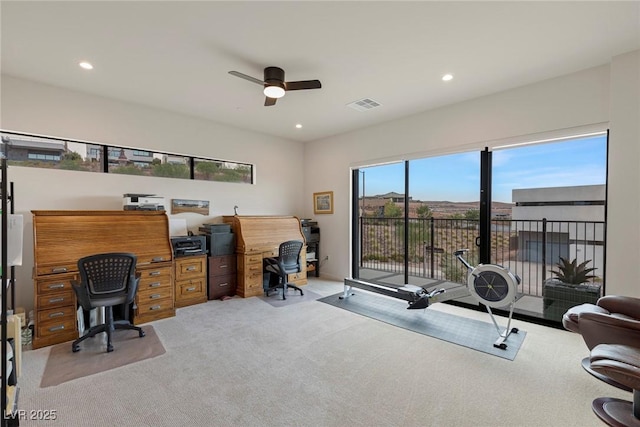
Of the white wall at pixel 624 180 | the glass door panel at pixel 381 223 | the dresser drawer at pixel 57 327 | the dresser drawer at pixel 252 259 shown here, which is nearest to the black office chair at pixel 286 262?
the dresser drawer at pixel 252 259

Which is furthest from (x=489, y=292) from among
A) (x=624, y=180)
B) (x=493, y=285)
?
(x=624, y=180)

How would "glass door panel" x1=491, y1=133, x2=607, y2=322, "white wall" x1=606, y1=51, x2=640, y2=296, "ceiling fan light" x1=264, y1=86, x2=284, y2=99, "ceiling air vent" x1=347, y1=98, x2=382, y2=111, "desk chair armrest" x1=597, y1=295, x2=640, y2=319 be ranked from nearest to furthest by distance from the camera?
"desk chair armrest" x1=597, y1=295, x2=640, y2=319 < "white wall" x1=606, y1=51, x2=640, y2=296 < "ceiling fan light" x1=264, y1=86, x2=284, y2=99 < "glass door panel" x1=491, y1=133, x2=607, y2=322 < "ceiling air vent" x1=347, y1=98, x2=382, y2=111

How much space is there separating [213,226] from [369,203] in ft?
10.2

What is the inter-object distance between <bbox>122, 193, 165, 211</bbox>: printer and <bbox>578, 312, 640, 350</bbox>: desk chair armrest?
15.3ft

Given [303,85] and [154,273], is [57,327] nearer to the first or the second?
[154,273]

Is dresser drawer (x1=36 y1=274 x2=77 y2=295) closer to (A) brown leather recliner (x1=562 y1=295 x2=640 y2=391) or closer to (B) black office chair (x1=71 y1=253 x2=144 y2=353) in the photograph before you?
(B) black office chair (x1=71 y1=253 x2=144 y2=353)

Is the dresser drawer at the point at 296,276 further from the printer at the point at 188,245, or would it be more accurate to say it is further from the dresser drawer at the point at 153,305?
the dresser drawer at the point at 153,305

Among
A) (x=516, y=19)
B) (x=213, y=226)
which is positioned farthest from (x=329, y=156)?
(x=516, y=19)

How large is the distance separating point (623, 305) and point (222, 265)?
4.60 metres

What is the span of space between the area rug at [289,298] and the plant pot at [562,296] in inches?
122

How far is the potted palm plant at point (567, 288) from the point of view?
3.24 m

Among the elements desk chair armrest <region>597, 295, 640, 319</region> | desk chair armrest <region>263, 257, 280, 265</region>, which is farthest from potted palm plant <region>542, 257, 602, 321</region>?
desk chair armrest <region>263, 257, 280, 265</region>

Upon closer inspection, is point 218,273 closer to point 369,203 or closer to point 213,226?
point 213,226

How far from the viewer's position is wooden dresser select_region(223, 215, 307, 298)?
4.65 metres
